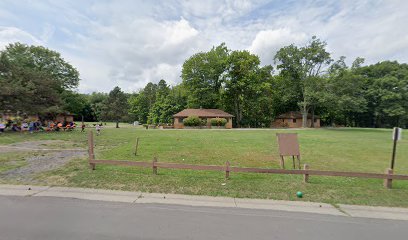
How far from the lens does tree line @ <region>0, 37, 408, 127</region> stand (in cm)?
3878

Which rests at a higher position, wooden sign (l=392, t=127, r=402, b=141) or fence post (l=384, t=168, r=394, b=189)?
wooden sign (l=392, t=127, r=402, b=141)

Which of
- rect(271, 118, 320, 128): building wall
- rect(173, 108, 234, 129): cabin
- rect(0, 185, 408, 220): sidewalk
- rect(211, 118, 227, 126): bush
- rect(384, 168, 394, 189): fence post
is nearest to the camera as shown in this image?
rect(0, 185, 408, 220): sidewalk

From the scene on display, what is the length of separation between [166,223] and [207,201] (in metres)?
1.42

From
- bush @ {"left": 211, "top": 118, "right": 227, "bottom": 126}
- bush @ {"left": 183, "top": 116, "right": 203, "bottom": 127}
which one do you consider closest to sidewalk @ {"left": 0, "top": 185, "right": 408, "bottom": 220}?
bush @ {"left": 183, "top": 116, "right": 203, "bottom": 127}

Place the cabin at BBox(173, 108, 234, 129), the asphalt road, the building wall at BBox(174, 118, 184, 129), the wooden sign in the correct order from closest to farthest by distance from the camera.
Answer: the asphalt road, the wooden sign, the building wall at BBox(174, 118, 184, 129), the cabin at BBox(173, 108, 234, 129)

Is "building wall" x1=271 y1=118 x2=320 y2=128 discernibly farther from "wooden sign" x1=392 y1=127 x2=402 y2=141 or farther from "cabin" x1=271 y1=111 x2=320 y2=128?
"wooden sign" x1=392 y1=127 x2=402 y2=141

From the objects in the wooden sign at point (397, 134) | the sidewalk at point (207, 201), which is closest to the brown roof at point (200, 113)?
the wooden sign at point (397, 134)

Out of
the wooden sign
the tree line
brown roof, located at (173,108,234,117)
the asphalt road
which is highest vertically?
the tree line

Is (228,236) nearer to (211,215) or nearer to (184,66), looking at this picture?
(211,215)

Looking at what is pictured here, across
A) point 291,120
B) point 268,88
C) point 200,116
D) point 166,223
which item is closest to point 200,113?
point 200,116

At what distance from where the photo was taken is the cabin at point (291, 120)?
49.7 metres

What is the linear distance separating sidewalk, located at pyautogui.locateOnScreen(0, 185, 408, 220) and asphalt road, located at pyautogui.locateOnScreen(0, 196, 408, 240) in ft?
0.81

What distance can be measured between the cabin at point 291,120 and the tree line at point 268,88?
4.96 ft

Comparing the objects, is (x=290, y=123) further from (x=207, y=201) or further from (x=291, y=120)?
(x=207, y=201)
